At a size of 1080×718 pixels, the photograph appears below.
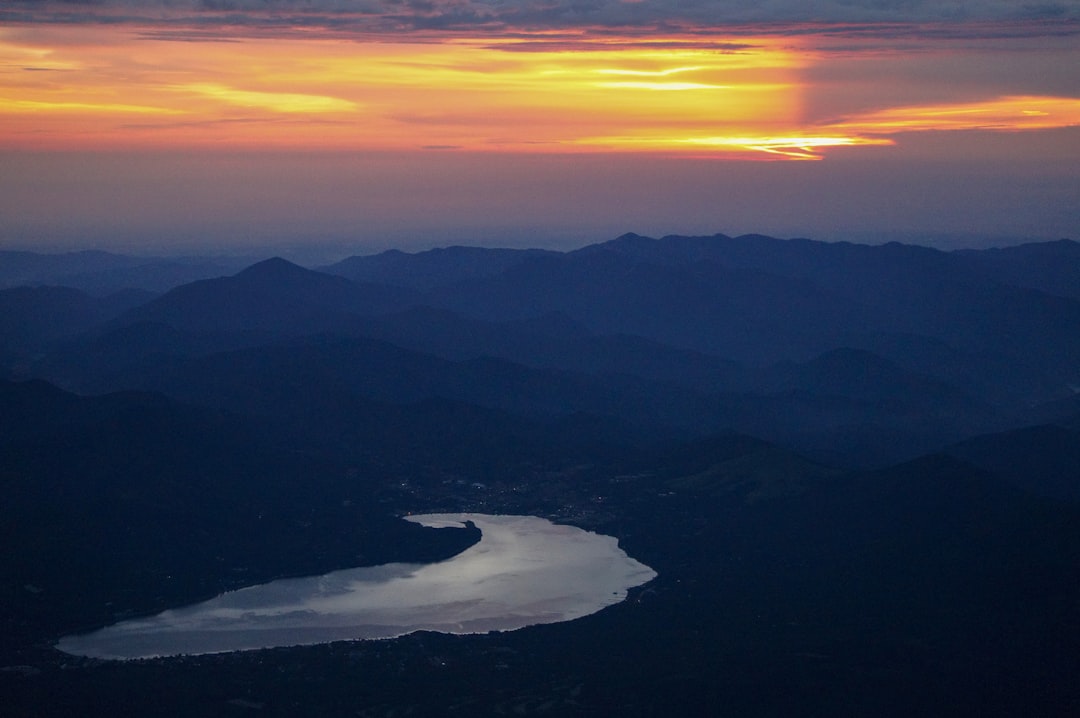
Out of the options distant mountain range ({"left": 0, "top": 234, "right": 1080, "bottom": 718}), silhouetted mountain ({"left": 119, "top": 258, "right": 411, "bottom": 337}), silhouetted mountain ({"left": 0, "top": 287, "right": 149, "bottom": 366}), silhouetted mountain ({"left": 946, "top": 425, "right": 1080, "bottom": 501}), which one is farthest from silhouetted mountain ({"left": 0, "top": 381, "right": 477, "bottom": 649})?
silhouetted mountain ({"left": 0, "top": 287, "right": 149, "bottom": 366})

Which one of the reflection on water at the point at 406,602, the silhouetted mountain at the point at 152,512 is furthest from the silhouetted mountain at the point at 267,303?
the reflection on water at the point at 406,602

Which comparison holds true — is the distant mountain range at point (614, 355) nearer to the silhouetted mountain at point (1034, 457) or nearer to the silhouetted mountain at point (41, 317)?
the silhouetted mountain at point (41, 317)

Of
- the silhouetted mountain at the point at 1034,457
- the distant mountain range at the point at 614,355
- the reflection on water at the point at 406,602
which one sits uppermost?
the distant mountain range at the point at 614,355

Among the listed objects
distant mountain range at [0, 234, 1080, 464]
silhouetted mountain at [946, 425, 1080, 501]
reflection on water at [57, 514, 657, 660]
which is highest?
distant mountain range at [0, 234, 1080, 464]

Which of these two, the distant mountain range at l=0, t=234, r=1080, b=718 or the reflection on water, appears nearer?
the distant mountain range at l=0, t=234, r=1080, b=718

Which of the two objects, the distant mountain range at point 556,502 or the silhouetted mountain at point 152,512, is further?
the silhouetted mountain at point 152,512

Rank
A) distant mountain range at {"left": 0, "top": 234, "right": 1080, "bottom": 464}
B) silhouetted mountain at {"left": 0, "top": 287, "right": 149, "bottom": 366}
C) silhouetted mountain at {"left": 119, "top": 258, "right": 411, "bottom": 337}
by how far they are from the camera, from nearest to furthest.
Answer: distant mountain range at {"left": 0, "top": 234, "right": 1080, "bottom": 464}
silhouetted mountain at {"left": 119, "top": 258, "right": 411, "bottom": 337}
silhouetted mountain at {"left": 0, "top": 287, "right": 149, "bottom": 366}

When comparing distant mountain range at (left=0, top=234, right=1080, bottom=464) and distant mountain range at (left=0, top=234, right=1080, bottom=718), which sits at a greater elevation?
distant mountain range at (left=0, top=234, right=1080, bottom=464)

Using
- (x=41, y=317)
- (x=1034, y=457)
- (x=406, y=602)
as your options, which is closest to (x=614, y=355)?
(x=1034, y=457)

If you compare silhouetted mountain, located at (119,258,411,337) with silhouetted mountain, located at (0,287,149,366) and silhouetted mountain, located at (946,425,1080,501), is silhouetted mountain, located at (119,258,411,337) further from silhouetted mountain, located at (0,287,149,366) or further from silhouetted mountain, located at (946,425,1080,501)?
silhouetted mountain, located at (946,425,1080,501)
